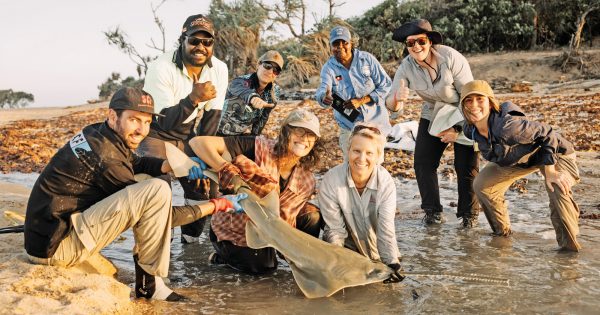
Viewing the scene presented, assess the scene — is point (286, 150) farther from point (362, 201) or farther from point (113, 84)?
point (113, 84)

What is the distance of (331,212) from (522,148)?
160cm

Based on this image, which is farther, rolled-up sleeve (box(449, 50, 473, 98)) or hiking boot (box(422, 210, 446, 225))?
hiking boot (box(422, 210, 446, 225))

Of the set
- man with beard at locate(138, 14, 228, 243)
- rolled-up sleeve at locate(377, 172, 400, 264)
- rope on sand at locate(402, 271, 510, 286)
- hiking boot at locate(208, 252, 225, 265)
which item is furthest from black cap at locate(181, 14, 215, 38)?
rope on sand at locate(402, 271, 510, 286)

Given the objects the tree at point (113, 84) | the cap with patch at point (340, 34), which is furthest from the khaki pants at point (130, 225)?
the tree at point (113, 84)

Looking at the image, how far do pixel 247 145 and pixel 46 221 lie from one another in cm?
152

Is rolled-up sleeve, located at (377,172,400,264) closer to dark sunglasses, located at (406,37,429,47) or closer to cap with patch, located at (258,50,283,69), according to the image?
dark sunglasses, located at (406,37,429,47)

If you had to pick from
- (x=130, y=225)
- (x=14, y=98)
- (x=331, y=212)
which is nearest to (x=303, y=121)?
(x=331, y=212)

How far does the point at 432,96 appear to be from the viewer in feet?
17.9

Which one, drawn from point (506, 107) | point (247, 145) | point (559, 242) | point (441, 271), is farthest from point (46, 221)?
point (559, 242)

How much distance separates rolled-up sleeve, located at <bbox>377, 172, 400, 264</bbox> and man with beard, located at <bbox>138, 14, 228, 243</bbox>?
165 centimetres

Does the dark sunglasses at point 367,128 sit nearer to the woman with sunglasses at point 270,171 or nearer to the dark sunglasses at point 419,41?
the woman with sunglasses at point 270,171

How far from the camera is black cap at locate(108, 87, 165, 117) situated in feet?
11.7

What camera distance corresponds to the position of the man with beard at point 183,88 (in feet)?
16.3

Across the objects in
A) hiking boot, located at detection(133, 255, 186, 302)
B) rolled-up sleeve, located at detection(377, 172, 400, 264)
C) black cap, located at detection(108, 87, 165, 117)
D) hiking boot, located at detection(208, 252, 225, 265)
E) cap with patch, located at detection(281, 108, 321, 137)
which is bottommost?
hiking boot, located at detection(208, 252, 225, 265)
